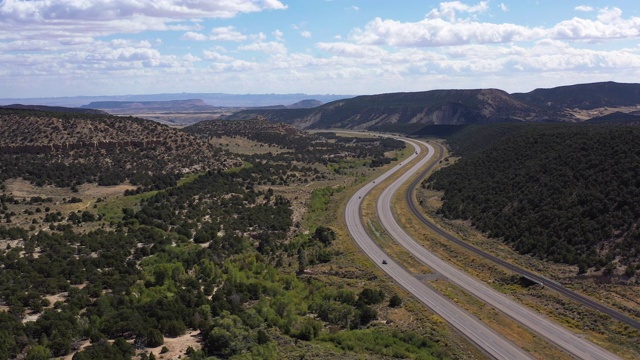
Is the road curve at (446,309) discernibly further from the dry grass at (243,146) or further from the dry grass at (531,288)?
the dry grass at (243,146)

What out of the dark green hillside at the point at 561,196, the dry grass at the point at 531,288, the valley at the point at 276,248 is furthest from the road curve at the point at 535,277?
the dark green hillside at the point at 561,196

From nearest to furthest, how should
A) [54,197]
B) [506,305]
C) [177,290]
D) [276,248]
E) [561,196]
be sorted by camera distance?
[177,290], [506,305], [276,248], [561,196], [54,197]

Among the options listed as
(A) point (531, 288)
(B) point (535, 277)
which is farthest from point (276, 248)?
(B) point (535, 277)

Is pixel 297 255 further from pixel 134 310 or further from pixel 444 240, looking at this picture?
pixel 134 310

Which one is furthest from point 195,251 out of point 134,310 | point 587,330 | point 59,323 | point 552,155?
point 552,155

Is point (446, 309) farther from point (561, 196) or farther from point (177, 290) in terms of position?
point (561, 196)

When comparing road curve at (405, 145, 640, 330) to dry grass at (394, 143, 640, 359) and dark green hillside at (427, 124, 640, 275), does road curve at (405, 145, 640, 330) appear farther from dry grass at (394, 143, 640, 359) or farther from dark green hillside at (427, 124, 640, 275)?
dark green hillside at (427, 124, 640, 275)
